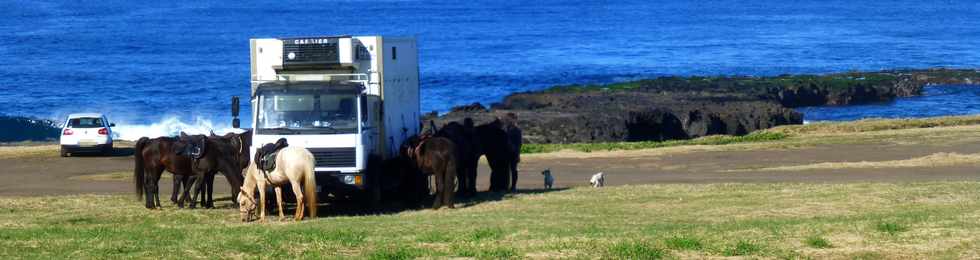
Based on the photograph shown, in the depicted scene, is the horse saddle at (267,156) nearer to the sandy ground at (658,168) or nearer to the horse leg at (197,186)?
the horse leg at (197,186)

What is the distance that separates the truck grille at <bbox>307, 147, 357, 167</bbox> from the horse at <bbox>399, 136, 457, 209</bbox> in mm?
1656

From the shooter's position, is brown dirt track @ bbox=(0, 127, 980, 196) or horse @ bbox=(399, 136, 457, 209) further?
brown dirt track @ bbox=(0, 127, 980, 196)

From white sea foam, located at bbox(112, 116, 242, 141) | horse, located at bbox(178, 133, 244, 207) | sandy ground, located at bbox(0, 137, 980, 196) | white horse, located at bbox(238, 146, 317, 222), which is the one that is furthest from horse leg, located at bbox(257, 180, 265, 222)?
white sea foam, located at bbox(112, 116, 242, 141)

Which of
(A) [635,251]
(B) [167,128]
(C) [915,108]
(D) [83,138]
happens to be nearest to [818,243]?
(A) [635,251]

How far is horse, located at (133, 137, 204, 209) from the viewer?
78.8ft

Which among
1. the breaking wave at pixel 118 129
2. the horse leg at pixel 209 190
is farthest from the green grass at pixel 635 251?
the breaking wave at pixel 118 129

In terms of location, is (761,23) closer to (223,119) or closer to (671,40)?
(671,40)

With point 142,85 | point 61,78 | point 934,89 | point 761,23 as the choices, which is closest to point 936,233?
point 934,89

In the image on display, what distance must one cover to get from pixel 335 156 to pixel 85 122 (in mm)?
21822

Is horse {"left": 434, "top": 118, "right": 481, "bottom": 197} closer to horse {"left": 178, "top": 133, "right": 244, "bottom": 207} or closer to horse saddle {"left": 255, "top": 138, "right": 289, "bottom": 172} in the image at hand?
horse {"left": 178, "top": 133, "right": 244, "bottom": 207}

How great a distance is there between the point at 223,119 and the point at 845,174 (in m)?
42.1

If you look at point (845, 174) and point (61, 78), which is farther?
point (61, 78)

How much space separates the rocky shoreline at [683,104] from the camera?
5149 cm

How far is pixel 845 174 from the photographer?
106ft
